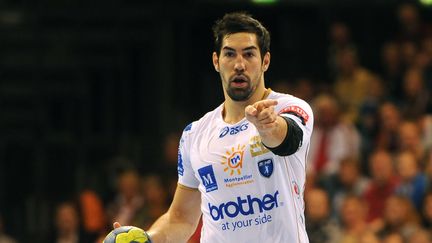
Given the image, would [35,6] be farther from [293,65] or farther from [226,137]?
[226,137]

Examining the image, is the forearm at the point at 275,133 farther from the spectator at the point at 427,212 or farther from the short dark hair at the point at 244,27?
the spectator at the point at 427,212

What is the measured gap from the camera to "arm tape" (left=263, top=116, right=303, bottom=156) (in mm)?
7992

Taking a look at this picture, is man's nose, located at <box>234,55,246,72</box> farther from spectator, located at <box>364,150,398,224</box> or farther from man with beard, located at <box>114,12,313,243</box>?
spectator, located at <box>364,150,398,224</box>

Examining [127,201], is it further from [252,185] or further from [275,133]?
[275,133]

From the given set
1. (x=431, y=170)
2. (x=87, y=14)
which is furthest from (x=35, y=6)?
(x=431, y=170)

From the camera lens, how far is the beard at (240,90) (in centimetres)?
850

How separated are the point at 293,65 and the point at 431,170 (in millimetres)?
5648

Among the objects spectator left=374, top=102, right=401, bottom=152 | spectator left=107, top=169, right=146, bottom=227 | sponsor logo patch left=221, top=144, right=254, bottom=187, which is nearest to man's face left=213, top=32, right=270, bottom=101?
sponsor logo patch left=221, top=144, right=254, bottom=187

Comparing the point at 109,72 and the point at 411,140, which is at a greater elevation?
the point at 109,72

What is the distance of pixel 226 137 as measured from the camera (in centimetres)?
877

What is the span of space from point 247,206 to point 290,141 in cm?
78

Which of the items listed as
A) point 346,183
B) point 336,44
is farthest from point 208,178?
point 336,44

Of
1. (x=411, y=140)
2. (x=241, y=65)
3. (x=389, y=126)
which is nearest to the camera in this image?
(x=241, y=65)

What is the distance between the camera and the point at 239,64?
8445mm
